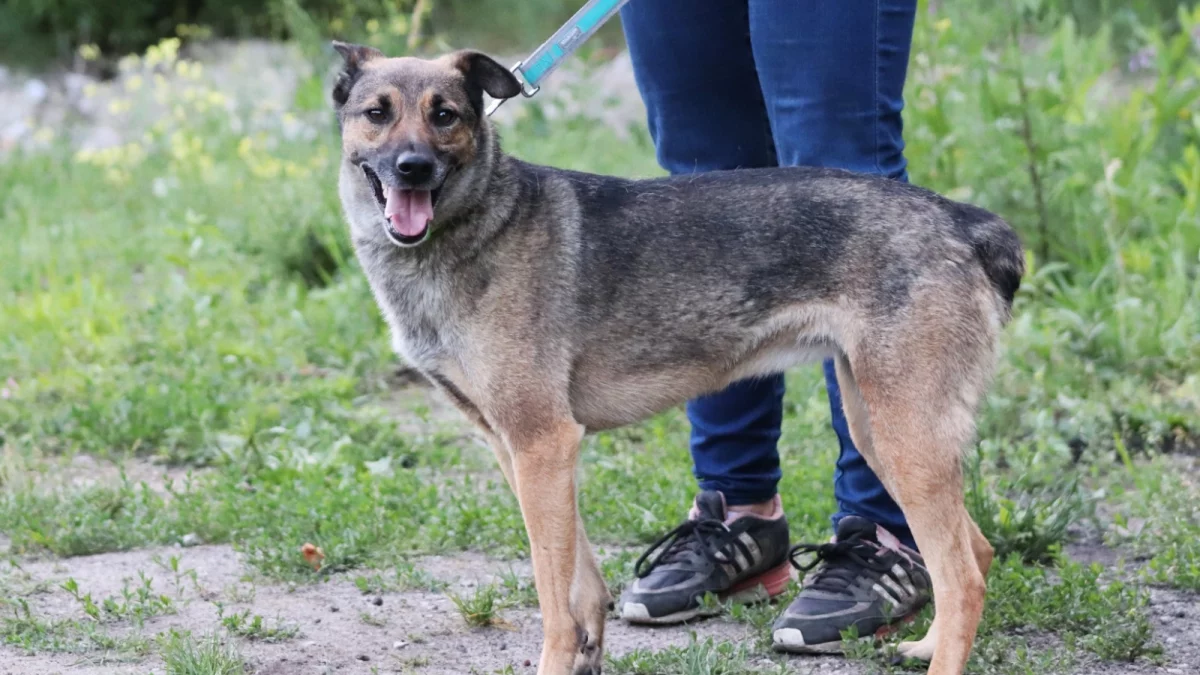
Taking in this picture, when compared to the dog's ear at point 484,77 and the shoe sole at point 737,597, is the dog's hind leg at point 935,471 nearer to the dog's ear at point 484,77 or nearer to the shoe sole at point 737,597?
the shoe sole at point 737,597

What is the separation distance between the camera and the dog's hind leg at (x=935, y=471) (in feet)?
10.2

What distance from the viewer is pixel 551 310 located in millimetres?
3227

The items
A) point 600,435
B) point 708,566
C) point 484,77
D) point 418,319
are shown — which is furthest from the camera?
point 600,435

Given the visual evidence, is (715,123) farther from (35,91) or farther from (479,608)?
(35,91)

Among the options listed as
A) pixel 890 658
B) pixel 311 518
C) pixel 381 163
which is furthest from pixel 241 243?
pixel 890 658

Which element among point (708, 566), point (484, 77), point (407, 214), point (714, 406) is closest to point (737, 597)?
point (708, 566)

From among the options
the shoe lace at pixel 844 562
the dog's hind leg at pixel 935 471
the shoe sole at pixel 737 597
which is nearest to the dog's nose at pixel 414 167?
the dog's hind leg at pixel 935 471

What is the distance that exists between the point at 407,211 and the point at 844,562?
1.45 m

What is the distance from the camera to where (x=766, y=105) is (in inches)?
138

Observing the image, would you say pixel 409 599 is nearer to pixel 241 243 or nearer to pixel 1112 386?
pixel 1112 386

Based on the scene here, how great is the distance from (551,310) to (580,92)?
5.88m

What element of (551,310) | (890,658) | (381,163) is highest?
(381,163)

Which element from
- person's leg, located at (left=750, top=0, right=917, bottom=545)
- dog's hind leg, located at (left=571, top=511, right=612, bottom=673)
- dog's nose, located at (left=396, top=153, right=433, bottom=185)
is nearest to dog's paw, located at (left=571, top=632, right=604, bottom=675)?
dog's hind leg, located at (left=571, top=511, right=612, bottom=673)

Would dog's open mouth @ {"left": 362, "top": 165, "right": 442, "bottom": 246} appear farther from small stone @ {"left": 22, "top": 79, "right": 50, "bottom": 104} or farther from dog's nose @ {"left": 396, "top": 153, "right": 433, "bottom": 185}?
small stone @ {"left": 22, "top": 79, "right": 50, "bottom": 104}
